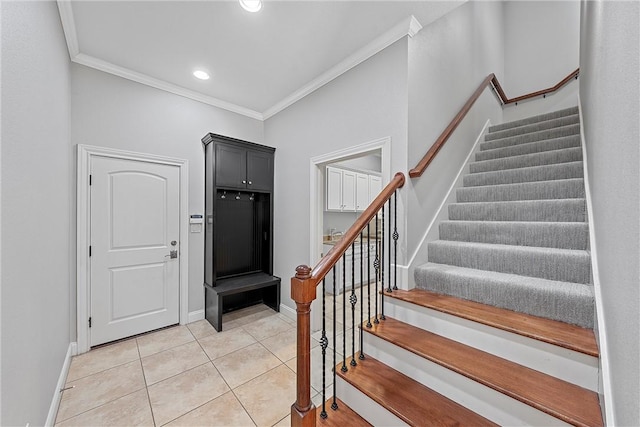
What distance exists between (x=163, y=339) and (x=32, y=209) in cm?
206

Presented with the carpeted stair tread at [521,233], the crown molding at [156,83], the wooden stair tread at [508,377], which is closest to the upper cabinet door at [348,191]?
the crown molding at [156,83]

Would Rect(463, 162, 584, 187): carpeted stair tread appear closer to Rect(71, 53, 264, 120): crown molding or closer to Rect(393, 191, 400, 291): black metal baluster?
Rect(393, 191, 400, 291): black metal baluster

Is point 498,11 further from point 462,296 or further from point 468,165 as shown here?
point 462,296

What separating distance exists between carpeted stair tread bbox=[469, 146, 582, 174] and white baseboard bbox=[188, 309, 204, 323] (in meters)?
3.87

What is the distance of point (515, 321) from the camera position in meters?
1.46

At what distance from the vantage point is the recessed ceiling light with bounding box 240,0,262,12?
193 cm

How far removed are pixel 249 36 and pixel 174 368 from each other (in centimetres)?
314

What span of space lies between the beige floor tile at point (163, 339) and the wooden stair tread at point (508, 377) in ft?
7.48

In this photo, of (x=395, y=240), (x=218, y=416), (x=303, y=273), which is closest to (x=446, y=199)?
(x=395, y=240)

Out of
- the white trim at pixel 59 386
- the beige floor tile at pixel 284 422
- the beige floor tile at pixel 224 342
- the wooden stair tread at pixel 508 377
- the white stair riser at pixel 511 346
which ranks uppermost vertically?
the white stair riser at pixel 511 346

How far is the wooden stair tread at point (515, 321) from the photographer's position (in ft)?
4.03

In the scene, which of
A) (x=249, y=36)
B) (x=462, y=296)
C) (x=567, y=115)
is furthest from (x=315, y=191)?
(x=567, y=115)

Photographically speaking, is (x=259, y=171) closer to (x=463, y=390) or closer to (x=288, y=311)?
(x=288, y=311)

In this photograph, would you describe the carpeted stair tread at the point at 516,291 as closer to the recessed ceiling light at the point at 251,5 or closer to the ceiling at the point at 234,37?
the ceiling at the point at 234,37
